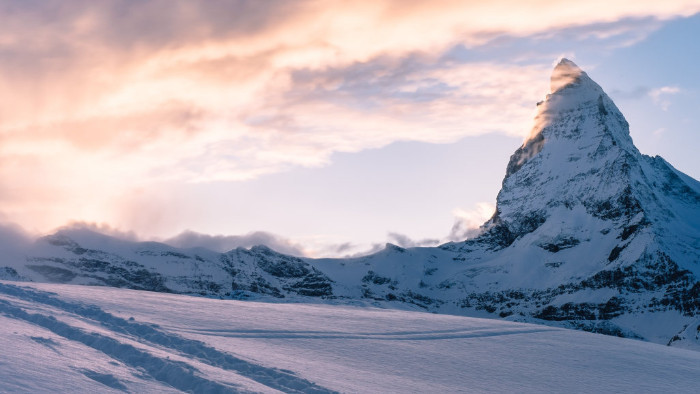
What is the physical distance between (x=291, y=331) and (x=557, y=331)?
15.5m

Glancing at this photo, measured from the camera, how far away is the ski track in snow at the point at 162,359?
1755 cm

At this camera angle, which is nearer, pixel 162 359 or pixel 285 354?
pixel 162 359

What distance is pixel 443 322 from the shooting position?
3959cm

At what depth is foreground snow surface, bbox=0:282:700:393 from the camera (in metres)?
17.6

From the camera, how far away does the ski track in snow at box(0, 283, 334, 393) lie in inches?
691

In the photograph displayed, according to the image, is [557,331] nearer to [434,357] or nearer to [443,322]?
[443,322]

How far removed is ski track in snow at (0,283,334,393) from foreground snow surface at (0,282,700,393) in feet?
0.14

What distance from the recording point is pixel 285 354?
24.1 metres

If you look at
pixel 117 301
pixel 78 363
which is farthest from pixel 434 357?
pixel 117 301

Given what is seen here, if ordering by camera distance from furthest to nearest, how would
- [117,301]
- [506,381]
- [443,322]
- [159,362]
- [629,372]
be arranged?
[443,322]
[117,301]
[629,372]
[506,381]
[159,362]

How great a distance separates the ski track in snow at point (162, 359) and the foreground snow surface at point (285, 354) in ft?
0.14

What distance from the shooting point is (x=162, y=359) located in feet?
63.6

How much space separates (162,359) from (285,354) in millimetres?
5743

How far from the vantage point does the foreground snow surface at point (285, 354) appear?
17.6 m
